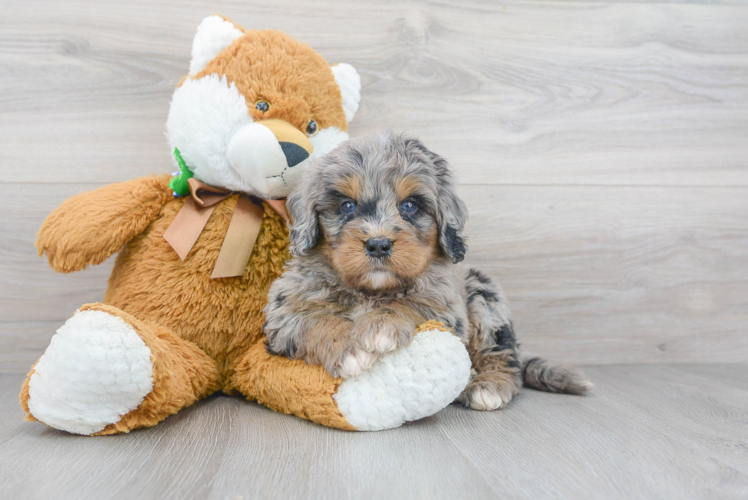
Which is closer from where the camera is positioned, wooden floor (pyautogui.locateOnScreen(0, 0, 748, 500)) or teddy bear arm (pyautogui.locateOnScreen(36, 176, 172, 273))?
teddy bear arm (pyautogui.locateOnScreen(36, 176, 172, 273))

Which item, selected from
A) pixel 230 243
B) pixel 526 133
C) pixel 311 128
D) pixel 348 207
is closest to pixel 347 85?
pixel 311 128

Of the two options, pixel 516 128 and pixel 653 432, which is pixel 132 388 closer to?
pixel 653 432

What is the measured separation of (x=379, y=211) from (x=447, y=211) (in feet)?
0.72

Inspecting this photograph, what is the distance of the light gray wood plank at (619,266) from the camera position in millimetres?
2254

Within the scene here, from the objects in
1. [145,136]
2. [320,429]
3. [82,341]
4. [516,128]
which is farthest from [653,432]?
[145,136]

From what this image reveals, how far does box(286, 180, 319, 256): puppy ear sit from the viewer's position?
5.00ft

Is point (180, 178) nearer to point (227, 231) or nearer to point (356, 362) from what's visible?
point (227, 231)

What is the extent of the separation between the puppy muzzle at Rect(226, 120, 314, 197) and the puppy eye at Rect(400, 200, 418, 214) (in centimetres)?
34

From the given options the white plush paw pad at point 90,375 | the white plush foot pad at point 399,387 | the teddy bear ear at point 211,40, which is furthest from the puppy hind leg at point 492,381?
the teddy bear ear at point 211,40

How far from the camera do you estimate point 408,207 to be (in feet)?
5.03

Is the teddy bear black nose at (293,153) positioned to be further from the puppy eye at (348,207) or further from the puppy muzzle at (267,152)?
the puppy eye at (348,207)

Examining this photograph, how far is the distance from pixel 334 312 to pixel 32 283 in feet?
4.27

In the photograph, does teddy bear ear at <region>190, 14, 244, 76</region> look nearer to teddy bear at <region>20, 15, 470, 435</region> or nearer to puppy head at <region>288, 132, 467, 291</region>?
teddy bear at <region>20, 15, 470, 435</region>

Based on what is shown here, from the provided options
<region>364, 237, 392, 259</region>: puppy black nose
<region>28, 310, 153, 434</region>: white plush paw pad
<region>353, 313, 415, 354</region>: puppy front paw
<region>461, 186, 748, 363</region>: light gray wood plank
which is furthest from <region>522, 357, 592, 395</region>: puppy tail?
<region>28, 310, 153, 434</region>: white plush paw pad
